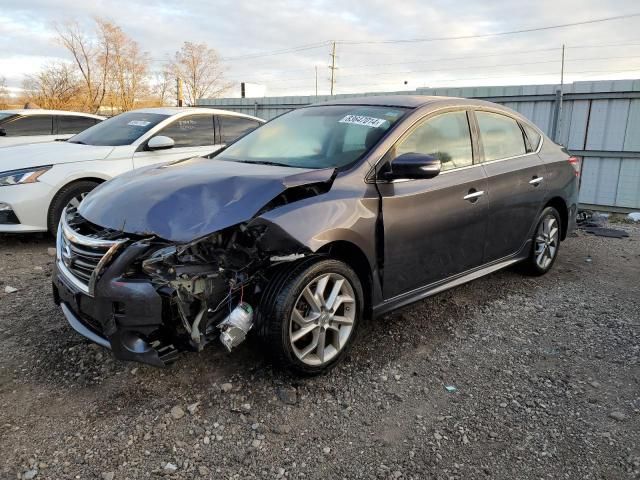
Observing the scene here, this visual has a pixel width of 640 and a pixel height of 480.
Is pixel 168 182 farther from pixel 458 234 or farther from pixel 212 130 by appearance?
pixel 212 130

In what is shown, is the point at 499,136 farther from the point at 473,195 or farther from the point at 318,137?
the point at 318,137

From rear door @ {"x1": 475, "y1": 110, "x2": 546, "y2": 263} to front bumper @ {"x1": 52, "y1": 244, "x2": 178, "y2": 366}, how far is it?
2633 mm

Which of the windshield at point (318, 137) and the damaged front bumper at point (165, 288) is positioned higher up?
the windshield at point (318, 137)

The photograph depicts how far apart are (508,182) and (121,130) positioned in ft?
15.4

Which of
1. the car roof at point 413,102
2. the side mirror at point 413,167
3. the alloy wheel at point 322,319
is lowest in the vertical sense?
the alloy wheel at point 322,319

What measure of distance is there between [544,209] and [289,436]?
344 cm

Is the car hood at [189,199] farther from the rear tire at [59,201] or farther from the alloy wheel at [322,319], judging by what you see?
the rear tire at [59,201]

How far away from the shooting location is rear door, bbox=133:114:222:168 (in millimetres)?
6041

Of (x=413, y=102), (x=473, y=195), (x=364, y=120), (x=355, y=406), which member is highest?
(x=413, y=102)

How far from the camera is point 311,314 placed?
114 inches

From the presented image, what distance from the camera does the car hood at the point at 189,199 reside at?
264cm

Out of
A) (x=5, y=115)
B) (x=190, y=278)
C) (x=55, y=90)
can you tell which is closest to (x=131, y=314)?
(x=190, y=278)

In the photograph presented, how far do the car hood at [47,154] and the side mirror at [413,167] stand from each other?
4.04m

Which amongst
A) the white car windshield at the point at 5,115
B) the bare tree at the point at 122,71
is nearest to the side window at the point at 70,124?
the white car windshield at the point at 5,115
